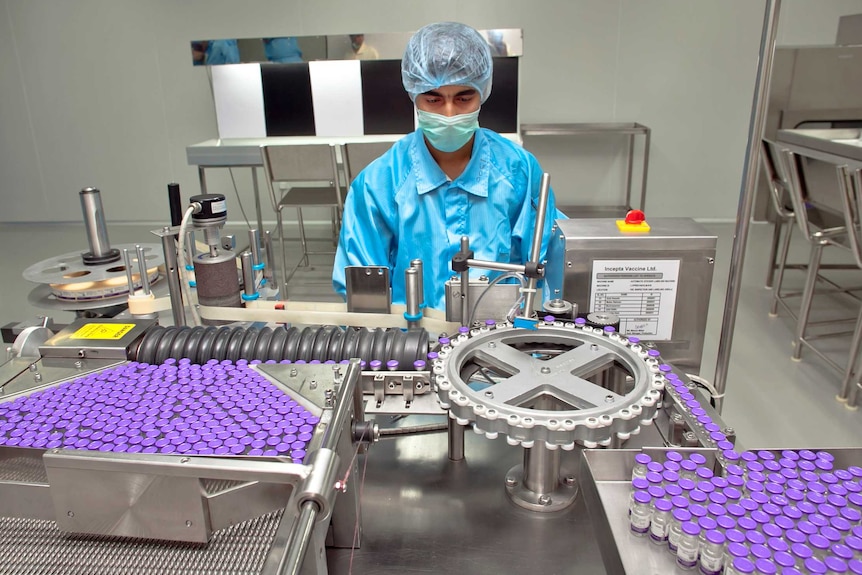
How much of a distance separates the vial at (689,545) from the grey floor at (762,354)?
1.63 meters

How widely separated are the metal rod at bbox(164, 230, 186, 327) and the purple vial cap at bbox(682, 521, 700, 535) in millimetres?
Answer: 840

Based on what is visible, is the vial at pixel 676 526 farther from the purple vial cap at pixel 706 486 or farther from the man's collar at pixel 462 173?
the man's collar at pixel 462 173

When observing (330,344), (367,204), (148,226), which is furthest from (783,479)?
(148,226)

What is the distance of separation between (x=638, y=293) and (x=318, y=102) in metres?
3.49

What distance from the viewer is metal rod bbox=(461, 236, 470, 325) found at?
939 millimetres

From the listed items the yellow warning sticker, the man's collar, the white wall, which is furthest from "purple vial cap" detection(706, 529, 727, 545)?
the white wall

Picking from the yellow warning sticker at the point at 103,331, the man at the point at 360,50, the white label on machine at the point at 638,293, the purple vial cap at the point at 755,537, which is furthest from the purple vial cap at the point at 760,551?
the man at the point at 360,50

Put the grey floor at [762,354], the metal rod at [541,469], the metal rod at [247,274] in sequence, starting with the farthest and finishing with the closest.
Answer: the grey floor at [762,354], the metal rod at [247,274], the metal rod at [541,469]

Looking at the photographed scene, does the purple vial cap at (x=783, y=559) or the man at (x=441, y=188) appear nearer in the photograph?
the purple vial cap at (x=783, y=559)

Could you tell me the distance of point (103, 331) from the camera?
35.6 inches

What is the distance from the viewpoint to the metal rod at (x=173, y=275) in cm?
101

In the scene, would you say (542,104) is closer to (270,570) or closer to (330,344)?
(330,344)

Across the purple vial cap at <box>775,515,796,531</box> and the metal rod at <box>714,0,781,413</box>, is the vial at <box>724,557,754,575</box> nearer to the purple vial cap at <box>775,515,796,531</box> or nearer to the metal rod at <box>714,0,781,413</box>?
the purple vial cap at <box>775,515,796,531</box>

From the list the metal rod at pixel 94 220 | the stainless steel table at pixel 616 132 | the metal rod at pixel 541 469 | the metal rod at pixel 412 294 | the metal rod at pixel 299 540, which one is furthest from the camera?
the stainless steel table at pixel 616 132
